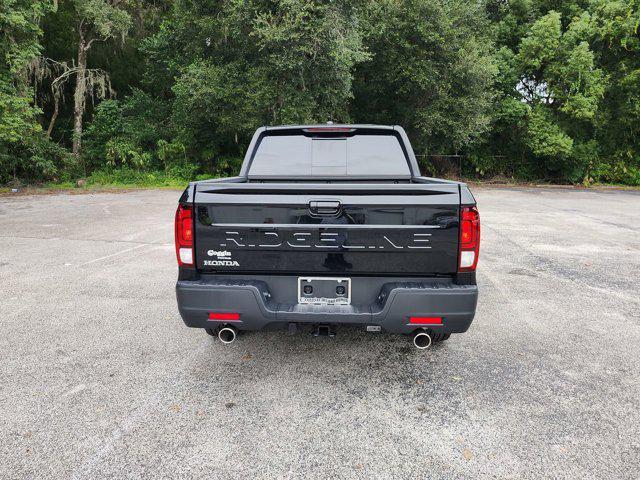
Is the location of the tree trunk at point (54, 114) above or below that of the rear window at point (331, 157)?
above

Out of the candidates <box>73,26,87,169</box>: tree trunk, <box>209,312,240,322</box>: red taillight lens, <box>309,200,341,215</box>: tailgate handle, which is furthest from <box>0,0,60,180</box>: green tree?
<box>309,200,341,215</box>: tailgate handle

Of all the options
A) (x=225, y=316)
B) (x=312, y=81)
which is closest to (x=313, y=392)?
(x=225, y=316)

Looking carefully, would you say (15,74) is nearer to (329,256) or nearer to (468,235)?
(329,256)

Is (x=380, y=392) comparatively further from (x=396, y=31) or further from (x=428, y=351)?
(x=396, y=31)

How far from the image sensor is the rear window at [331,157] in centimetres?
383

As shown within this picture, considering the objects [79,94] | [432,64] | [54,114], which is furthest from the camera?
[54,114]

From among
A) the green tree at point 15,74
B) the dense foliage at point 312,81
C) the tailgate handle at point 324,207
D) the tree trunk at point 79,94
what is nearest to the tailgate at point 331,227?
the tailgate handle at point 324,207

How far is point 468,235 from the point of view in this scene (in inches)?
107

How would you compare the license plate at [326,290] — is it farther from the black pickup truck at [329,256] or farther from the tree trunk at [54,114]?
the tree trunk at [54,114]

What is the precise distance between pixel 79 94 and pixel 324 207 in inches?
977

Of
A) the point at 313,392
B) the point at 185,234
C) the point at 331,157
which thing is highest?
the point at 331,157

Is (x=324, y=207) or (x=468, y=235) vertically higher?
(x=324, y=207)

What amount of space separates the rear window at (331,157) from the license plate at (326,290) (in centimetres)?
131

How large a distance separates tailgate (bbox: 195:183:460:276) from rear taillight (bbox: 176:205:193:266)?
0.05 meters
